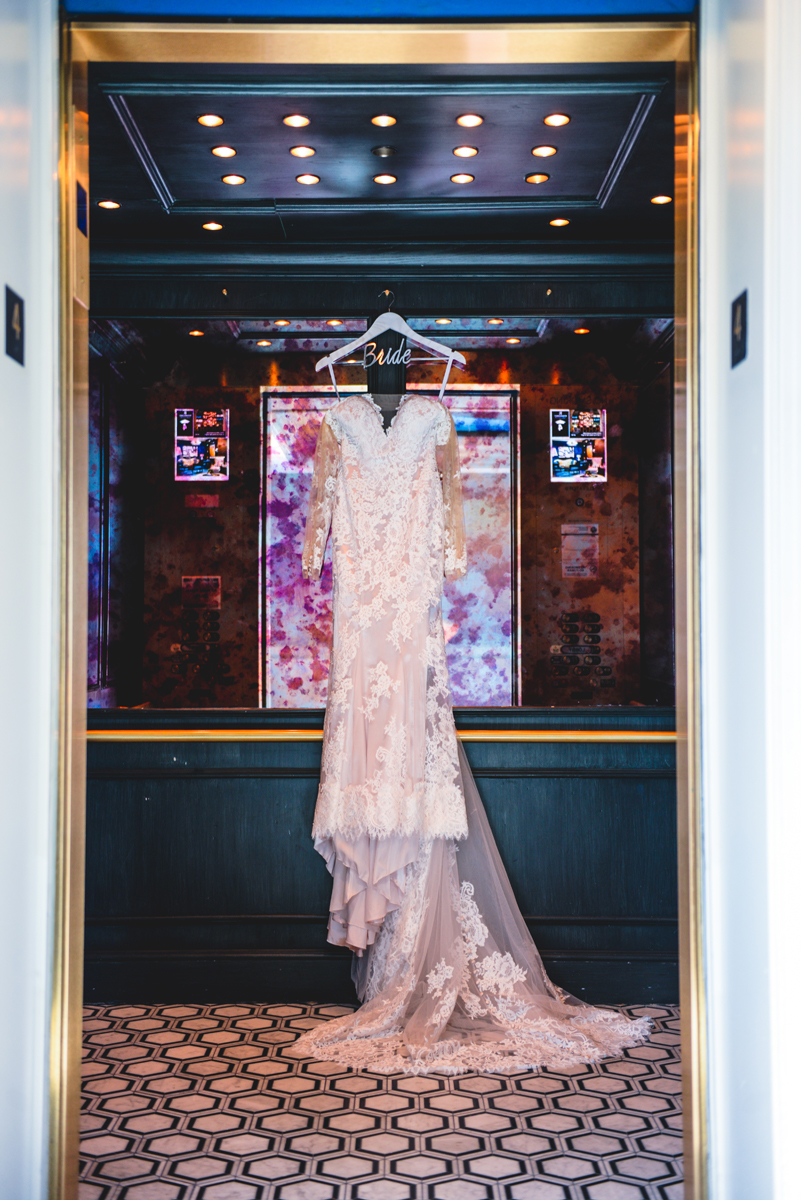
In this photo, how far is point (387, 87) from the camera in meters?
2.53

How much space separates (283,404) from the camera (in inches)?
196

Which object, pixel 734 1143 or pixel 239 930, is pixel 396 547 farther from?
pixel 734 1143

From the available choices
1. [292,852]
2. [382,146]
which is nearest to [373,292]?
[382,146]

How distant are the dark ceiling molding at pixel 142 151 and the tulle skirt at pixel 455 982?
7.31 ft

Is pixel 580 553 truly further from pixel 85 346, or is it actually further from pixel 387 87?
pixel 85 346

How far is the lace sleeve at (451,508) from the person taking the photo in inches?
129

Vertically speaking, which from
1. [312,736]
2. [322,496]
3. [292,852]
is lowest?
[292,852]

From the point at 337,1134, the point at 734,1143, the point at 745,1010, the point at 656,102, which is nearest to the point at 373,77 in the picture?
the point at 656,102

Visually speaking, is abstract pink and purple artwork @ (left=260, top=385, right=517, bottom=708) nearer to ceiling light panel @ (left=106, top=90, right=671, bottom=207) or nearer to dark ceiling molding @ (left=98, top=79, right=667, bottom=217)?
dark ceiling molding @ (left=98, top=79, right=667, bottom=217)

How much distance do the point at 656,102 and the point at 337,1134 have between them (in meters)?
2.95

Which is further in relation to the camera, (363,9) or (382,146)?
(382,146)

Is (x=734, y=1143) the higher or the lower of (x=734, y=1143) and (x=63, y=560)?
the lower

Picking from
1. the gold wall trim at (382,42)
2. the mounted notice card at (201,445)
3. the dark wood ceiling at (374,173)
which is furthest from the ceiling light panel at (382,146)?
the mounted notice card at (201,445)

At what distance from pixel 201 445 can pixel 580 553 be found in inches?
83.3
